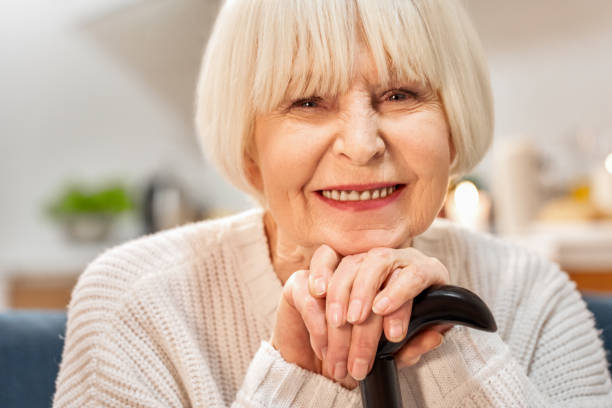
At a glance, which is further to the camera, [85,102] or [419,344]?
[85,102]

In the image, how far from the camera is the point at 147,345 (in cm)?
78

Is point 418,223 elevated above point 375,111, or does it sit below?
below

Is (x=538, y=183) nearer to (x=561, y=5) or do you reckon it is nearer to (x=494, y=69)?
(x=494, y=69)

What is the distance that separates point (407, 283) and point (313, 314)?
9 cm

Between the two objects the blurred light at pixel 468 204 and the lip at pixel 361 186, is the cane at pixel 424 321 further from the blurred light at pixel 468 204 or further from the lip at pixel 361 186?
the blurred light at pixel 468 204

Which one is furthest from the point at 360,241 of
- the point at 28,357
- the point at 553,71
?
the point at 553,71

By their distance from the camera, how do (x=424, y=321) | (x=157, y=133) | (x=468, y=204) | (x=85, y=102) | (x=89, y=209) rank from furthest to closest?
(x=157, y=133) → (x=85, y=102) → (x=89, y=209) → (x=468, y=204) → (x=424, y=321)

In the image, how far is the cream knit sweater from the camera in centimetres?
68

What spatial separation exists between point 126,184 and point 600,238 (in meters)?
2.30

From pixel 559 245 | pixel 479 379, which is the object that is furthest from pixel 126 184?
pixel 479 379

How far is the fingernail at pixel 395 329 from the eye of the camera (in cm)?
52

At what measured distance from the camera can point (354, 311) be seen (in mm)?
542

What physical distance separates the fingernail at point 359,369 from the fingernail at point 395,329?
0.11 feet

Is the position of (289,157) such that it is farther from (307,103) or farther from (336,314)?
(336,314)
